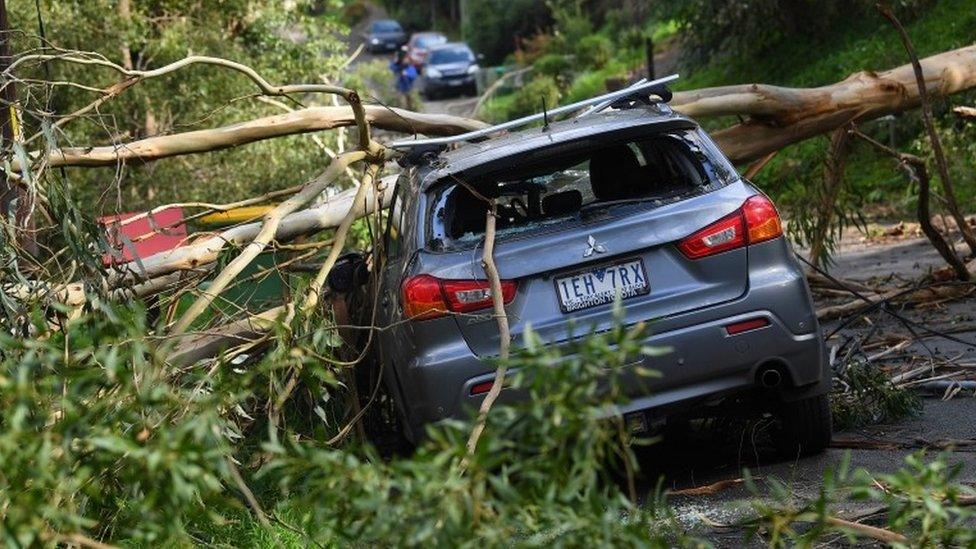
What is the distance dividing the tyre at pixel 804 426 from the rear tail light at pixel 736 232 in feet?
2.80

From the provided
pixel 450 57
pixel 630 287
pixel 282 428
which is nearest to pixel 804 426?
pixel 630 287

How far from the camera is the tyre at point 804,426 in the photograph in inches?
295

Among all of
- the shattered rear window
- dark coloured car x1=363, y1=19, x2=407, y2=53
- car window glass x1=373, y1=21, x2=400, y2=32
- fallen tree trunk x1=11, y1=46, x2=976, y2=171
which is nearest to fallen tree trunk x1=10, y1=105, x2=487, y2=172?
fallen tree trunk x1=11, y1=46, x2=976, y2=171

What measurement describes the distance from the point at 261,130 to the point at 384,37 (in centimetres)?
6186

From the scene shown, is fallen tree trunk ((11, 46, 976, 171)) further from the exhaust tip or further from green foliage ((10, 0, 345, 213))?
green foliage ((10, 0, 345, 213))

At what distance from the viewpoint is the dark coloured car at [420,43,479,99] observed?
183 ft

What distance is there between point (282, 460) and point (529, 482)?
60cm

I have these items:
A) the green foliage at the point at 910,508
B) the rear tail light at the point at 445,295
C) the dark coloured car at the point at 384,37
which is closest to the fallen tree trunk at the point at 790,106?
the rear tail light at the point at 445,295

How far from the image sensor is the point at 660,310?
276 inches

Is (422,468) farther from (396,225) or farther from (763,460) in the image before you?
(396,225)

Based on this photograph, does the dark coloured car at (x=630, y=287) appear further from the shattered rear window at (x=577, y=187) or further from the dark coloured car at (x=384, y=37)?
the dark coloured car at (x=384, y=37)

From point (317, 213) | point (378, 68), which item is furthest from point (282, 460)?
point (378, 68)

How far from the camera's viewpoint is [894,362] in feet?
33.2

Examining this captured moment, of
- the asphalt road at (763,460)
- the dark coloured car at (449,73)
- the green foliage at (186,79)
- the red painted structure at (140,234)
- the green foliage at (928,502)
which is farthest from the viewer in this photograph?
the dark coloured car at (449,73)
